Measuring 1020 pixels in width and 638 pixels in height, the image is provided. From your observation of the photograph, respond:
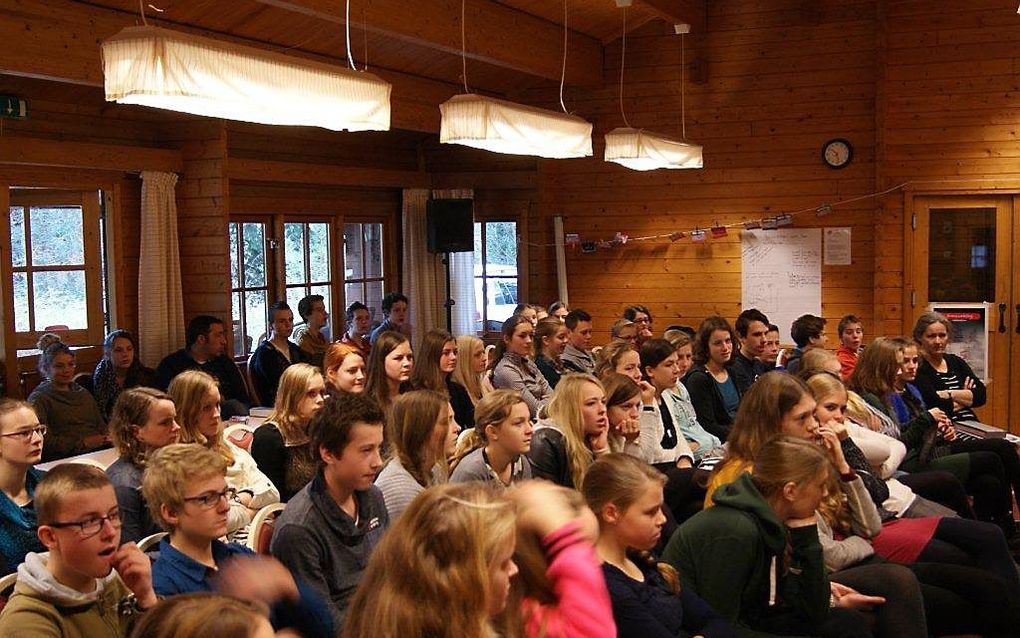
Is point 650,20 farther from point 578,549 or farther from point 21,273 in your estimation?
point 578,549

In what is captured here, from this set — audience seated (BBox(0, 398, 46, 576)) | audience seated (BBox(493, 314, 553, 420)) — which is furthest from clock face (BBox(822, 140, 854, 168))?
audience seated (BBox(0, 398, 46, 576))

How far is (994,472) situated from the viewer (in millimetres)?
6066

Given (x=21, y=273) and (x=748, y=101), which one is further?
(x=748, y=101)

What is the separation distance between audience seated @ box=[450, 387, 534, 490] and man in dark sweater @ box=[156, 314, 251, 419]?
385cm

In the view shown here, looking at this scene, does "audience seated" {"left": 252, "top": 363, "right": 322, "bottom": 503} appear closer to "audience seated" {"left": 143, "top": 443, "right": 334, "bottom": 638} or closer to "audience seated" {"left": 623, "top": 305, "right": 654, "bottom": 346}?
"audience seated" {"left": 143, "top": 443, "right": 334, "bottom": 638}

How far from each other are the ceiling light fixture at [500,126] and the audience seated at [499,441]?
1.65m

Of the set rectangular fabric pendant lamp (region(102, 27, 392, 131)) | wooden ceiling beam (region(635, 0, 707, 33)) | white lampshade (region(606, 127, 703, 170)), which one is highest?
wooden ceiling beam (region(635, 0, 707, 33))

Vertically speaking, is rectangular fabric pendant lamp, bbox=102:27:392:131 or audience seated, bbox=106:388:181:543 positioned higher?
rectangular fabric pendant lamp, bbox=102:27:392:131

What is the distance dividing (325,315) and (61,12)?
12.5 feet

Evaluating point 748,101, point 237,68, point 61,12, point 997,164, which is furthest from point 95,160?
point 997,164

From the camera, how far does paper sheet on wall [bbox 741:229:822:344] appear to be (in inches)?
398

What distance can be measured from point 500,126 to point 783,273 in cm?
553

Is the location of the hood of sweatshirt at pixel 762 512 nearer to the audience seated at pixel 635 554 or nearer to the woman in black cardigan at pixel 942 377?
the audience seated at pixel 635 554

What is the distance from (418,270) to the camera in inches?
439
